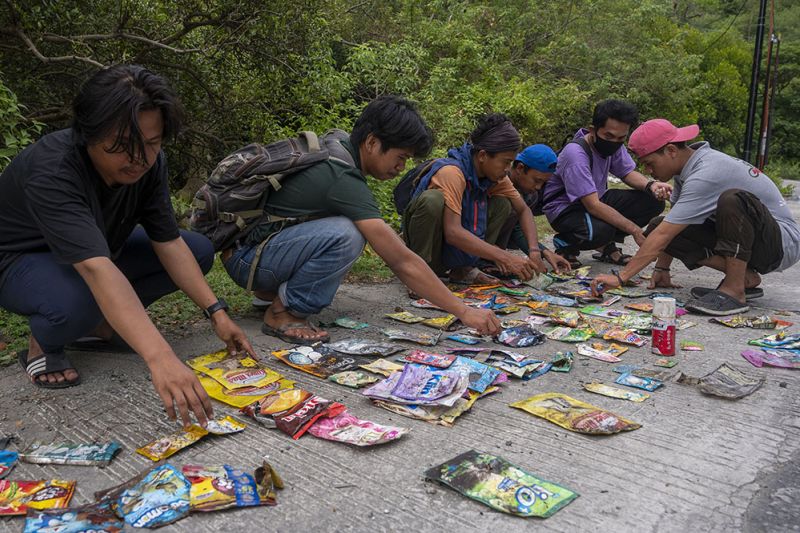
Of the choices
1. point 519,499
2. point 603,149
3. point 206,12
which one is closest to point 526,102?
point 603,149

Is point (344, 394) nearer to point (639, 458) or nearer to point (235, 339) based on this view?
point (235, 339)

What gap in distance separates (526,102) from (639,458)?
862cm

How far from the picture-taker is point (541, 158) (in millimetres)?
4352

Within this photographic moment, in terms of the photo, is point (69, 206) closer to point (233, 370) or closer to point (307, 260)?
point (233, 370)

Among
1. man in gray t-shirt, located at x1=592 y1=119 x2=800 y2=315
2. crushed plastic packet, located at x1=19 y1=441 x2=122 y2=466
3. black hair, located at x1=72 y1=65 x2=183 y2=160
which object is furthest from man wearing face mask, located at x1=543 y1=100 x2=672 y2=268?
crushed plastic packet, located at x1=19 y1=441 x2=122 y2=466

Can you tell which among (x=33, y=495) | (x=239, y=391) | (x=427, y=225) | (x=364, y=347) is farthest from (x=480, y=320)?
(x=33, y=495)

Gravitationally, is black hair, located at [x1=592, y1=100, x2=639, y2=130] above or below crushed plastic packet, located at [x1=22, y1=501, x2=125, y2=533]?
above

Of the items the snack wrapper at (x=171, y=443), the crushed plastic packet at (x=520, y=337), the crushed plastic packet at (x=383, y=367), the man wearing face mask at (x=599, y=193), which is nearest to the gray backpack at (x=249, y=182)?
the crushed plastic packet at (x=383, y=367)

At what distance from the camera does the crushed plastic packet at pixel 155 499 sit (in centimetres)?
155

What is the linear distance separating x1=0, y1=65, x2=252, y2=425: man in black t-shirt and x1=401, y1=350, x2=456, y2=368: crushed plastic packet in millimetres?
713

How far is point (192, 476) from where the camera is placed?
1.71 m

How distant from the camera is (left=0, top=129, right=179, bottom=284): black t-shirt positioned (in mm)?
1970

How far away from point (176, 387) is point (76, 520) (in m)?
0.38

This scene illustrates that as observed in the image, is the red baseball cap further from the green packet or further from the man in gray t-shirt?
the green packet
